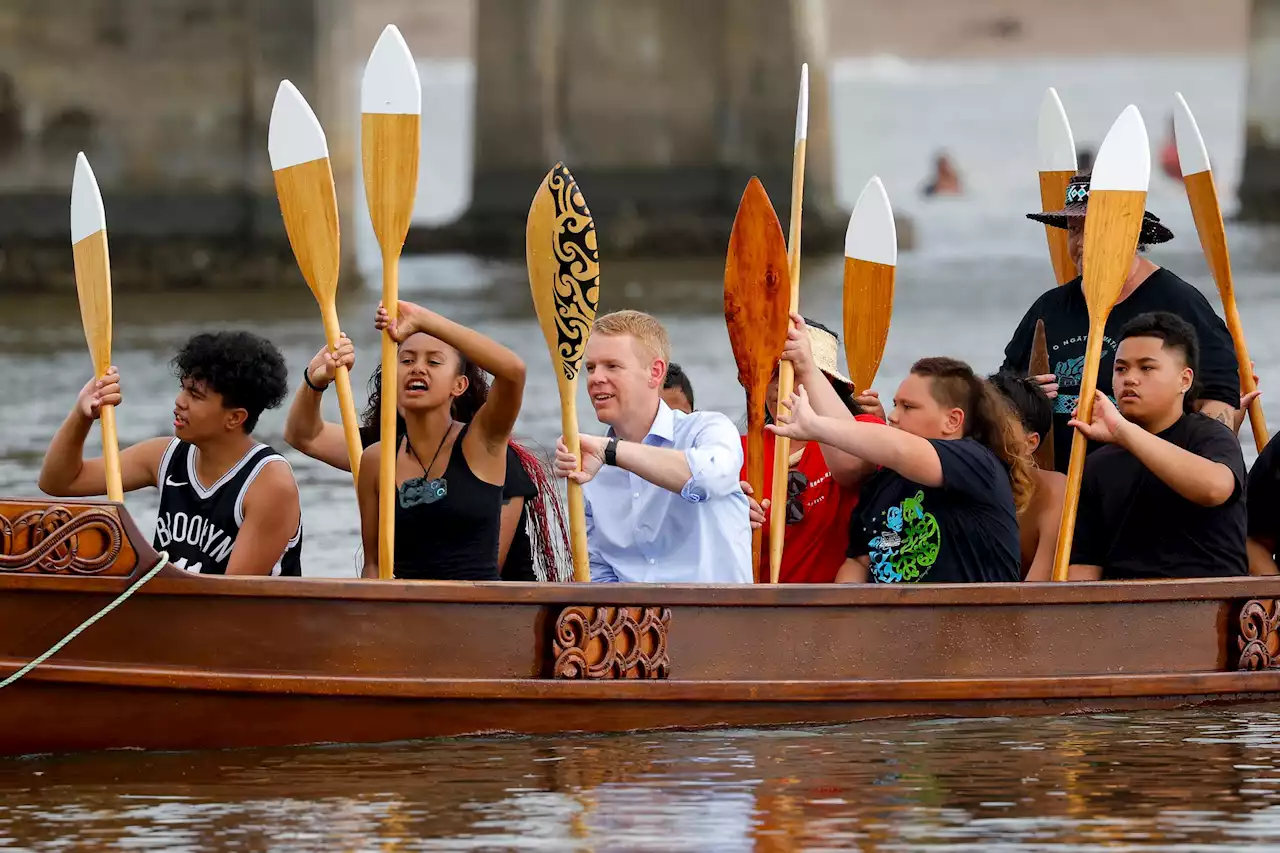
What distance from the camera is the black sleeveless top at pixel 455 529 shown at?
6.73 m

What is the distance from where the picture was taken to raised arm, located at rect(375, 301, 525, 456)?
6.35 m

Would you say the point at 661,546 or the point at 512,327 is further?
the point at 512,327

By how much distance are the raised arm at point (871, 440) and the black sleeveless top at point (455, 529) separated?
79 cm

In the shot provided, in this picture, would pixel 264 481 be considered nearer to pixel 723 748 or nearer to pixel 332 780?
pixel 332 780

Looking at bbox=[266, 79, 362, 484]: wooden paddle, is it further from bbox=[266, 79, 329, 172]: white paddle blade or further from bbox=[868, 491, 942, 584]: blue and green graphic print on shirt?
bbox=[868, 491, 942, 584]: blue and green graphic print on shirt

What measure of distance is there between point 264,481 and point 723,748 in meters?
1.41

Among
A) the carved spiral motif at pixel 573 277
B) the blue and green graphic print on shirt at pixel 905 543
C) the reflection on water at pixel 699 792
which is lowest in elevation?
the reflection on water at pixel 699 792

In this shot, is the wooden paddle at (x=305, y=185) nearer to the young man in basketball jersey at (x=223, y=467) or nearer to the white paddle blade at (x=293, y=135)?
the white paddle blade at (x=293, y=135)

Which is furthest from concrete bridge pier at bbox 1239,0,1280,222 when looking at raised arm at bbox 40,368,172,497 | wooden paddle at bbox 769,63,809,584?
raised arm at bbox 40,368,172,497

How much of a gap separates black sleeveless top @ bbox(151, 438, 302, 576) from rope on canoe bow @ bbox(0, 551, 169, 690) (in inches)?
15.0

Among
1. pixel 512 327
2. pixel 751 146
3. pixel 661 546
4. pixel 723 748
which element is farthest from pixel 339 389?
pixel 751 146

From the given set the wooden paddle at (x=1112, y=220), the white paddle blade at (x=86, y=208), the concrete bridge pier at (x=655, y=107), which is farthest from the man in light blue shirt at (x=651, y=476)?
the concrete bridge pier at (x=655, y=107)

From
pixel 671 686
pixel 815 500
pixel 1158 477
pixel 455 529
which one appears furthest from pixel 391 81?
pixel 1158 477

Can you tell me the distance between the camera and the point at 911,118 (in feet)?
328
